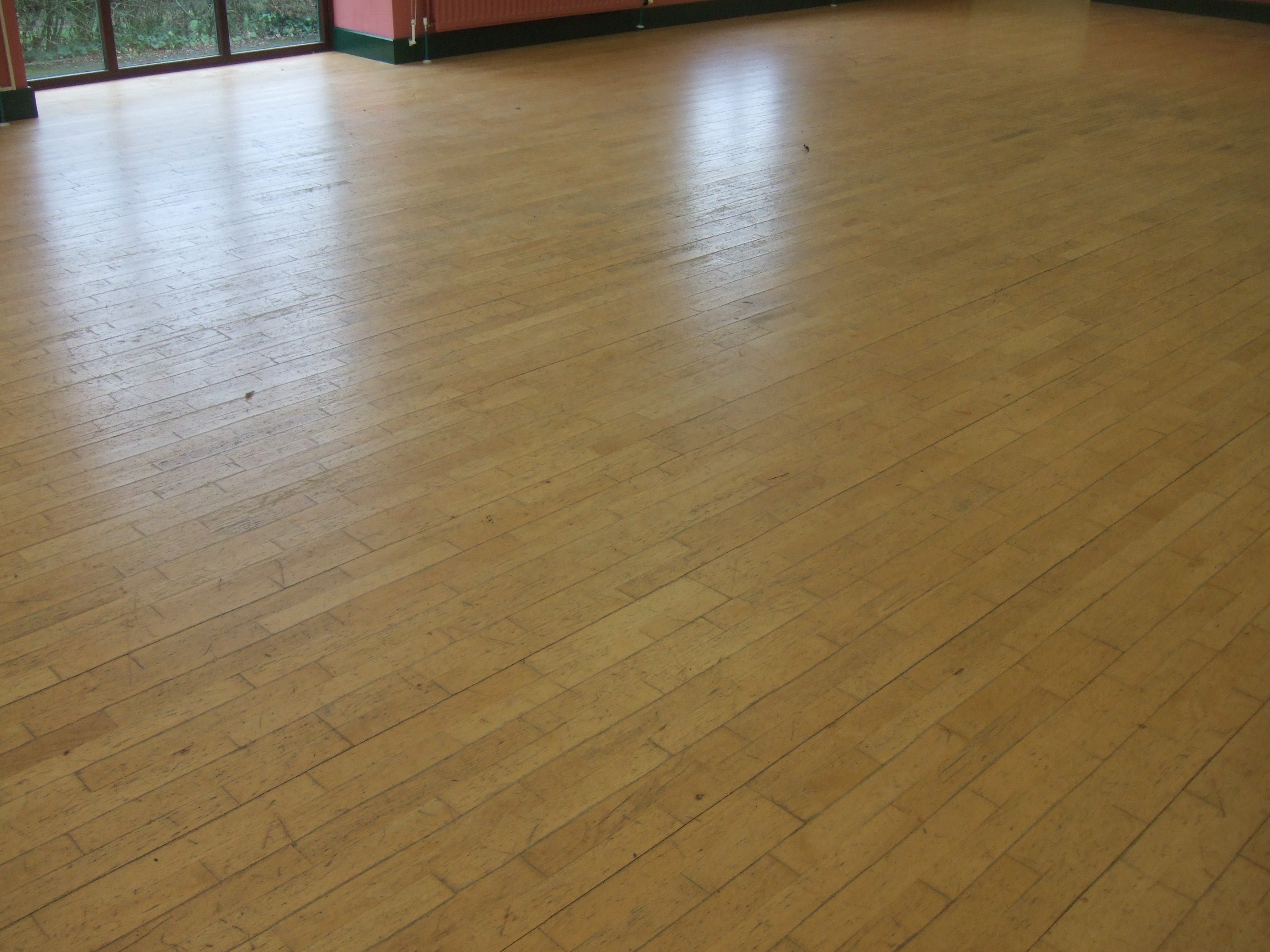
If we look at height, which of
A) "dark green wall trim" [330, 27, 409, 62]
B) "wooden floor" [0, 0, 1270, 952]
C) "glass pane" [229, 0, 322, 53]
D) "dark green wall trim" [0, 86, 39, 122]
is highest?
"glass pane" [229, 0, 322, 53]

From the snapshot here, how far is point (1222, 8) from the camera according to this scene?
35.6ft

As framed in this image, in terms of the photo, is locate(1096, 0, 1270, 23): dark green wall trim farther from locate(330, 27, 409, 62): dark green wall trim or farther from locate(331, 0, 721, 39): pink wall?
locate(330, 27, 409, 62): dark green wall trim

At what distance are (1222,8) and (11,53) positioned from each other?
9.57m

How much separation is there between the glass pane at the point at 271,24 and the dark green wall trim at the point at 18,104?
1.65 m

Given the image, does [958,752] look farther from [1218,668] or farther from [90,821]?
[90,821]

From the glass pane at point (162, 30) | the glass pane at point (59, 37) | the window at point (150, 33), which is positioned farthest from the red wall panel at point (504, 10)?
the glass pane at point (59, 37)

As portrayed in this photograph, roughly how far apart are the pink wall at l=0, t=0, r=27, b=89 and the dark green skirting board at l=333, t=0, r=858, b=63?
2249mm

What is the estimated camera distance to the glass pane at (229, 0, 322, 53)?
755 cm

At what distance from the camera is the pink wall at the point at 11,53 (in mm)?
6020

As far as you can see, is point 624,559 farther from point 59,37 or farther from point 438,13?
point 438,13

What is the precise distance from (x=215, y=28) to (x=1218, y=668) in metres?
6.80

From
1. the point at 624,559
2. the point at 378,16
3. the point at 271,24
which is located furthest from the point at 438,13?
the point at 624,559

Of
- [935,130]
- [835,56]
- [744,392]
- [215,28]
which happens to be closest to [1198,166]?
[935,130]

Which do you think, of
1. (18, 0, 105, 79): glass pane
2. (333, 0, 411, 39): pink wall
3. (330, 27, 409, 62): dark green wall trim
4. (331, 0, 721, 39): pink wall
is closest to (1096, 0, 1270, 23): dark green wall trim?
(331, 0, 721, 39): pink wall
